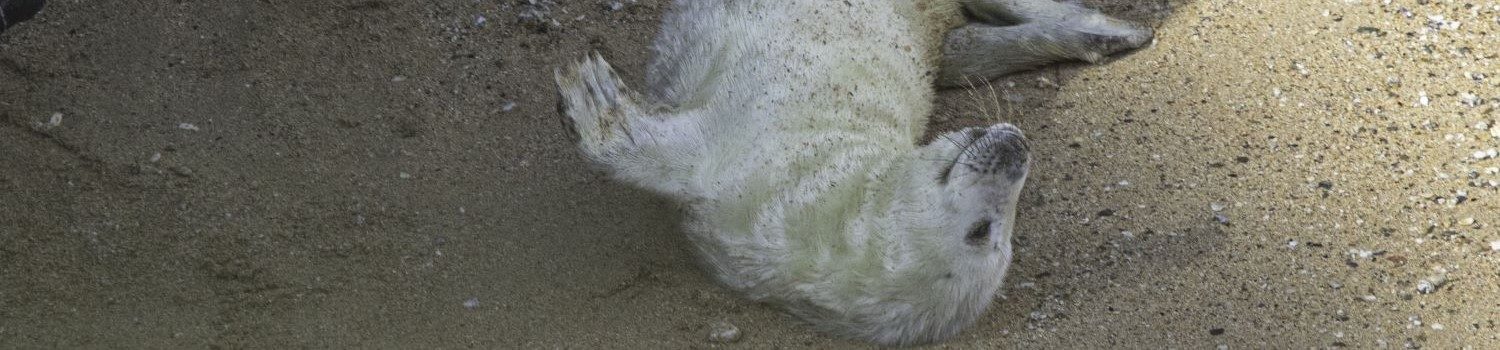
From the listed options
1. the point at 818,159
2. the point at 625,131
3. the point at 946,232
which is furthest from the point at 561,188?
the point at 946,232

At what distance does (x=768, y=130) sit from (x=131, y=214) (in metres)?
1.68

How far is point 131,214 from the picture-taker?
11.3 ft

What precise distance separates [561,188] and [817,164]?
0.89 meters

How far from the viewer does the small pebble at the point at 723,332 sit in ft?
10.3

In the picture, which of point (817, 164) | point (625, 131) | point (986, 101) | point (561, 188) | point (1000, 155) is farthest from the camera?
point (986, 101)

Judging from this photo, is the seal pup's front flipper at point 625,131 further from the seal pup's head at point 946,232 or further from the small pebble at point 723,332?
the seal pup's head at point 946,232

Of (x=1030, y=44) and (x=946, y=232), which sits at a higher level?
(x=946, y=232)

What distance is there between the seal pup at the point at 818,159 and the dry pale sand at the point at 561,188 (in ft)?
0.54

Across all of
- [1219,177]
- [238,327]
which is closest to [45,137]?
[238,327]

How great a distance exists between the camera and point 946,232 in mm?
2840

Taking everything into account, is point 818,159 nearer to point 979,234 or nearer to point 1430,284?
point 979,234

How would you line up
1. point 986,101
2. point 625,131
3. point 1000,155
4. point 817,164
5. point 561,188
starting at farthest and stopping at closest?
point 986,101
point 561,188
point 625,131
point 817,164
point 1000,155

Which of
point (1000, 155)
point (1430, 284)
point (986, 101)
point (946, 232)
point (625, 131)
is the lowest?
point (986, 101)

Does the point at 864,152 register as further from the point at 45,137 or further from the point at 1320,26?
the point at 45,137
